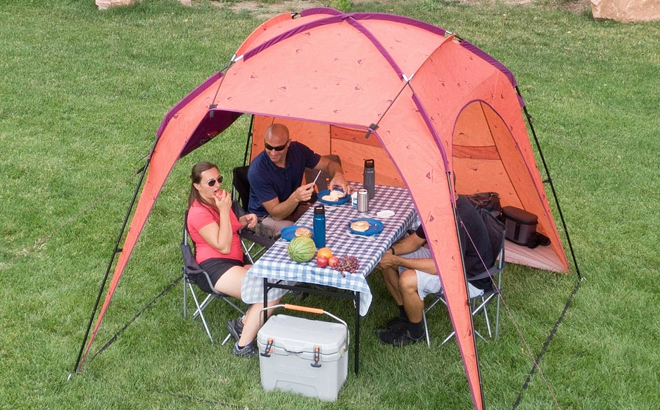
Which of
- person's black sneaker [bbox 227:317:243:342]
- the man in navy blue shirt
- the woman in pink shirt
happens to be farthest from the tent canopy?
person's black sneaker [bbox 227:317:243:342]

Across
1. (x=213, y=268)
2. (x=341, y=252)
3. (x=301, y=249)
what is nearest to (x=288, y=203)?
(x=213, y=268)

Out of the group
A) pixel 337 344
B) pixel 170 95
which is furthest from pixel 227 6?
pixel 337 344

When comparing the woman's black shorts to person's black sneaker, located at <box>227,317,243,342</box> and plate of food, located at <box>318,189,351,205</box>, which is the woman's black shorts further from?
plate of food, located at <box>318,189,351,205</box>

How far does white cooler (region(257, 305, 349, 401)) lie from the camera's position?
4.61m

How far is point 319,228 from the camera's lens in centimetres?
505

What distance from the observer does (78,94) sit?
35.4ft

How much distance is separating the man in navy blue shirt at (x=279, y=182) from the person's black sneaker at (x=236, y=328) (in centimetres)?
83

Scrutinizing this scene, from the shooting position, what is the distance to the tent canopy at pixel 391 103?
4.60 metres

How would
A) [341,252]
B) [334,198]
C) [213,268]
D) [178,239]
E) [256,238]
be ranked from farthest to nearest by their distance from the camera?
1. [178,239]
2. [334,198]
3. [256,238]
4. [213,268]
5. [341,252]

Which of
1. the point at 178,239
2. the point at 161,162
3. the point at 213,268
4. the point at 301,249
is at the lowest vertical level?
the point at 178,239

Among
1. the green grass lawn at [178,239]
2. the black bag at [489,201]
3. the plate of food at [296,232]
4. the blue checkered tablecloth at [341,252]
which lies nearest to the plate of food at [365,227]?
the blue checkered tablecloth at [341,252]

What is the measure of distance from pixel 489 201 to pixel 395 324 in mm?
1502

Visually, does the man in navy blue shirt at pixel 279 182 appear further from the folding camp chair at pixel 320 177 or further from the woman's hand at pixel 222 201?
the woman's hand at pixel 222 201

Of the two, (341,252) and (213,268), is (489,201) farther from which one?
(213,268)
